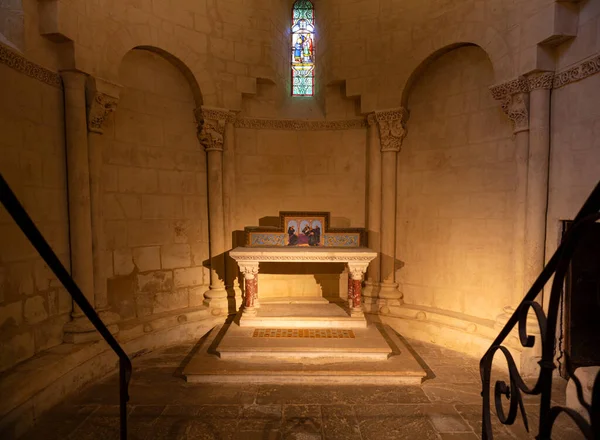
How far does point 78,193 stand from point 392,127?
5.05 m

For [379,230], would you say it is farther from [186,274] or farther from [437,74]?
[186,274]

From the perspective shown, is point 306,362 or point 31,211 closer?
point 31,211

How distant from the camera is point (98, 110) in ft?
16.5

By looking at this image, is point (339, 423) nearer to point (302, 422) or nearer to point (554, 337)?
point (302, 422)

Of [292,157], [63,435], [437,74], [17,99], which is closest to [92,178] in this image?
[17,99]

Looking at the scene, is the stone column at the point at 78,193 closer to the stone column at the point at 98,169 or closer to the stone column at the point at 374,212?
the stone column at the point at 98,169

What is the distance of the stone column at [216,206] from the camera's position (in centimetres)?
656

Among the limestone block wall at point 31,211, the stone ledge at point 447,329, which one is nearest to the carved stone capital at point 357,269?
the stone ledge at point 447,329

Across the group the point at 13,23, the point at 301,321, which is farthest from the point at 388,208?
the point at 13,23

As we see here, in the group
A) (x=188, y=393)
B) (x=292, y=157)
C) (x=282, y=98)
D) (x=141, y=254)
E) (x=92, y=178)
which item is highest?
(x=282, y=98)

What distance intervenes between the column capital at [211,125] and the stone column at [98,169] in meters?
1.52

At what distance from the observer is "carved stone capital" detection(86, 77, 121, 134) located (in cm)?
494

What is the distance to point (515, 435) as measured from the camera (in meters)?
3.48

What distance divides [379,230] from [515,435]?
12.6 ft
